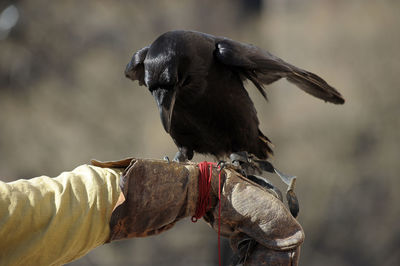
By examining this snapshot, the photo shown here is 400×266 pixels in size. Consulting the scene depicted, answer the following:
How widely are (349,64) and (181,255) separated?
3305mm

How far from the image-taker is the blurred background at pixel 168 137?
567 cm

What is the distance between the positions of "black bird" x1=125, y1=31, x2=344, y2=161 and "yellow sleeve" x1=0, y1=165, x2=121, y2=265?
0.91 m

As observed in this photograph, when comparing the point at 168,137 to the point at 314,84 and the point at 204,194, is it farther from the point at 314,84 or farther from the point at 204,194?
the point at 204,194

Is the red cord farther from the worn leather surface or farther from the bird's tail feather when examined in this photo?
the bird's tail feather

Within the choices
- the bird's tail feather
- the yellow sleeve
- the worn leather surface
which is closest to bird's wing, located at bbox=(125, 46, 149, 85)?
the bird's tail feather

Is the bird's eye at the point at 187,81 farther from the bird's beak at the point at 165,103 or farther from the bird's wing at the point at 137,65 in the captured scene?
the bird's wing at the point at 137,65

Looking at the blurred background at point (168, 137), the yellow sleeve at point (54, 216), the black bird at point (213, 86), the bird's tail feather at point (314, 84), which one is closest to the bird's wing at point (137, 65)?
the black bird at point (213, 86)

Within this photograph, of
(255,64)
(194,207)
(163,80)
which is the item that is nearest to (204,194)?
(194,207)

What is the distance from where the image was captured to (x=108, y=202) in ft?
4.28

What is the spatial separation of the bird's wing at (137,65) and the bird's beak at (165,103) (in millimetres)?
370

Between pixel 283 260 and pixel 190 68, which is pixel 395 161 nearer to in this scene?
pixel 190 68

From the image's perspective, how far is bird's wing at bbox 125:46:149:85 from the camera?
2.38 m

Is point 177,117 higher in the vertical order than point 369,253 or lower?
higher

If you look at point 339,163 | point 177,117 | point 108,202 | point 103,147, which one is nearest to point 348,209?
point 339,163
